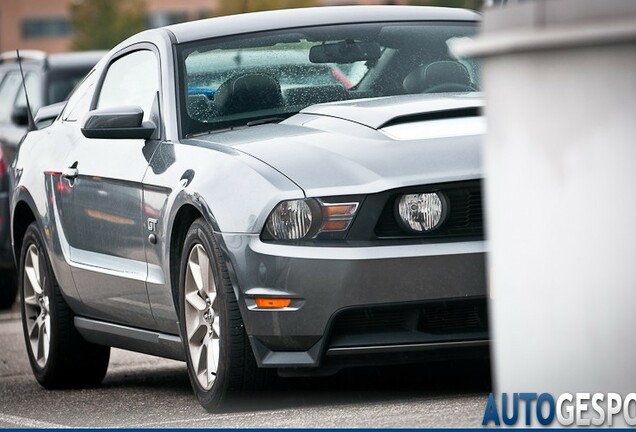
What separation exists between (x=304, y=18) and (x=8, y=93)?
8478 millimetres

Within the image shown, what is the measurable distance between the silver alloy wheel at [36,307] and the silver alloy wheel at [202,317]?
1992 mm

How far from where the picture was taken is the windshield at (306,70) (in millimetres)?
7539

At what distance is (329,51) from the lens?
779 cm

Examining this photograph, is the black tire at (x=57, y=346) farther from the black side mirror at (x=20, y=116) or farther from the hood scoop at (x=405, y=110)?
the black side mirror at (x=20, y=116)

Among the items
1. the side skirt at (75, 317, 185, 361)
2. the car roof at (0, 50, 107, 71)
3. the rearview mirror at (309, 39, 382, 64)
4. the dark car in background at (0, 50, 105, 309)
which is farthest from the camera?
the car roof at (0, 50, 107, 71)

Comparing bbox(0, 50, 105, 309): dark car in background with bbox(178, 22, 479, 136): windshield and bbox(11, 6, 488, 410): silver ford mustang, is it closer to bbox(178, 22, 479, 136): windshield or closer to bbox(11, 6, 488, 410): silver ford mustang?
bbox(11, 6, 488, 410): silver ford mustang

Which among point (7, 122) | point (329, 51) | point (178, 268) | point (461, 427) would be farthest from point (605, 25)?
point (7, 122)

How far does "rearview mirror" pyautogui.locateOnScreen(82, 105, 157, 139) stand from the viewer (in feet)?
24.6

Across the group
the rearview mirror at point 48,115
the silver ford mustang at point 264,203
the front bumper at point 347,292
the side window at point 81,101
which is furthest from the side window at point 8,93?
the front bumper at point 347,292

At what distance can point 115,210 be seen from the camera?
7691 mm

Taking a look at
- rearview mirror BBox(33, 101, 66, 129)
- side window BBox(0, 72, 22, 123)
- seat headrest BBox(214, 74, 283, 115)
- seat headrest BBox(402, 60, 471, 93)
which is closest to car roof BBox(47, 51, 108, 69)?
side window BBox(0, 72, 22, 123)

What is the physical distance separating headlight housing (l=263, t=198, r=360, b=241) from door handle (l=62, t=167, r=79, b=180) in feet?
7.18

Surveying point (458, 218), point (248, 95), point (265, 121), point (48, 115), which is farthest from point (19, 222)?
point (458, 218)

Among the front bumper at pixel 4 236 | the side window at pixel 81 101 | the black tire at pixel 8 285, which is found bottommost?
the black tire at pixel 8 285
